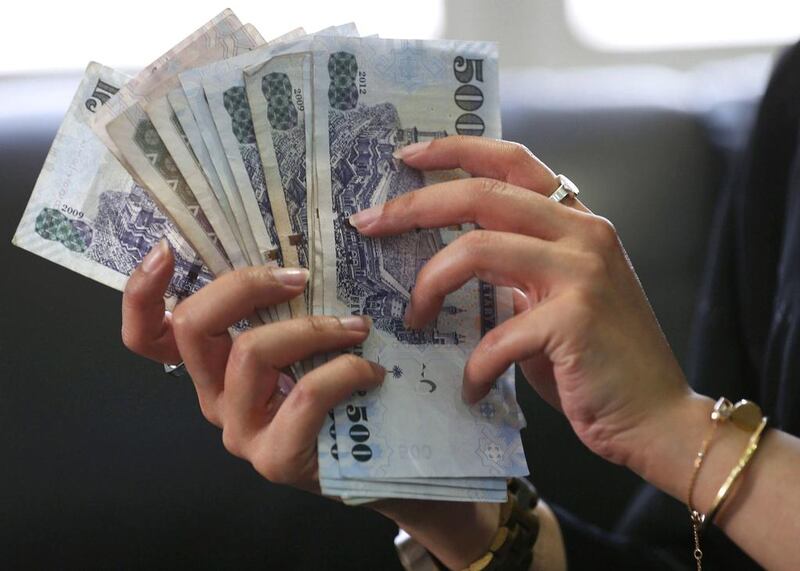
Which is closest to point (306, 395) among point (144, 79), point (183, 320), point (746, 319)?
point (183, 320)

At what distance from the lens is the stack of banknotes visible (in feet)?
2.52

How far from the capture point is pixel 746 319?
1208mm

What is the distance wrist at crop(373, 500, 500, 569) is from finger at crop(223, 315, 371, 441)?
20 cm

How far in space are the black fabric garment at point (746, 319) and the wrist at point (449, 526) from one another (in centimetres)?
17

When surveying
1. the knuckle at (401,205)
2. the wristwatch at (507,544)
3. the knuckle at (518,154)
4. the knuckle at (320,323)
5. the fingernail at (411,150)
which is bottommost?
the wristwatch at (507,544)

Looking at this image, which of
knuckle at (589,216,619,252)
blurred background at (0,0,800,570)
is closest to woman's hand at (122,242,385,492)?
knuckle at (589,216,619,252)

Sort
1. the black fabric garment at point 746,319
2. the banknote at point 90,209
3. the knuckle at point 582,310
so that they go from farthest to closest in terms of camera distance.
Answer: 1. the black fabric garment at point 746,319
2. the banknote at point 90,209
3. the knuckle at point 582,310

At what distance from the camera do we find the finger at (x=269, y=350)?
0.73 metres

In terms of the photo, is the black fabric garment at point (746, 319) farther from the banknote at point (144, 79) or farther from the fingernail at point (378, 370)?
the banknote at point (144, 79)

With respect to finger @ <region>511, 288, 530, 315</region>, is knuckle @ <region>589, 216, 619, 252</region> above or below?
above

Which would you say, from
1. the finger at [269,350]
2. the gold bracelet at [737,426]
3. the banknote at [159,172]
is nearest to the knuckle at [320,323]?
the finger at [269,350]

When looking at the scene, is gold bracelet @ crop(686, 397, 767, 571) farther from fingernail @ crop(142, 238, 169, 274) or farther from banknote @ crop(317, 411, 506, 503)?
fingernail @ crop(142, 238, 169, 274)

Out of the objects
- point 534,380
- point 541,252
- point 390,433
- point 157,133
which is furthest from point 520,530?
point 157,133

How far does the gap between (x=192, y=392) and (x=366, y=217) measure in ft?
1.63
